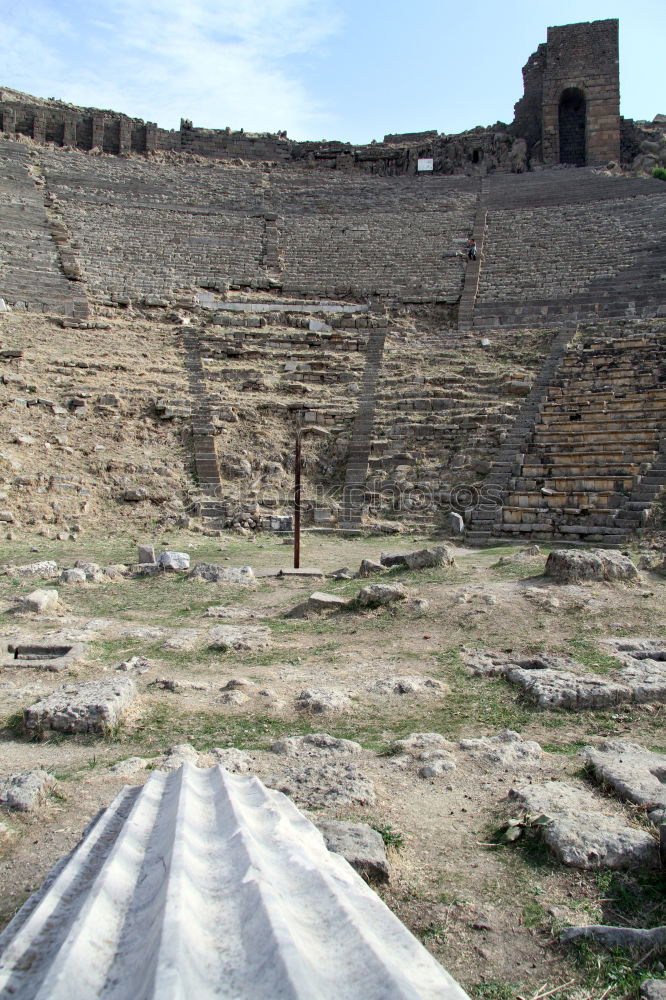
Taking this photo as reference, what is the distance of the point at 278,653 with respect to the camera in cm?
552

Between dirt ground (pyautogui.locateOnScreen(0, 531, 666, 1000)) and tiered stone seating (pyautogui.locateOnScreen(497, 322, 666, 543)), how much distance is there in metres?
2.74

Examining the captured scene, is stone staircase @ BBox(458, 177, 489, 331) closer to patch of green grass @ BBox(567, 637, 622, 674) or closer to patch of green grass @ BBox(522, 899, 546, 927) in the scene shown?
patch of green grass @ BBox(567, 637, 622, 674)

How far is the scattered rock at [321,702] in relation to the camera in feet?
13.5

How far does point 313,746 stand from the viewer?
353 centimetres

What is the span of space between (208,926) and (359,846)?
107 cm

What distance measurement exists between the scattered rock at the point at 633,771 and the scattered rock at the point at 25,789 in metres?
2.29

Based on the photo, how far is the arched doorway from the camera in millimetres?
32719

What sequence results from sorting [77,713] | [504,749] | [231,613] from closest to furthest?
[504,749], [77,713], [231,613]

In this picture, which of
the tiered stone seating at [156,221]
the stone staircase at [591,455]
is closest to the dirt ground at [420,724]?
the stone staircase at [591,455]

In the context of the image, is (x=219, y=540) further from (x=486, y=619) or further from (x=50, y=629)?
(x=486, y=619)

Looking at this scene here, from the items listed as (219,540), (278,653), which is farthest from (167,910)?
(219,540)

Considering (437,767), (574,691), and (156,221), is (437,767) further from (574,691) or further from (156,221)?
(156,221)

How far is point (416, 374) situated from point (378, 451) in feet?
9.00

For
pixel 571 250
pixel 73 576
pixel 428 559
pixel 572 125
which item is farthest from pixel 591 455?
pixel 572 125
